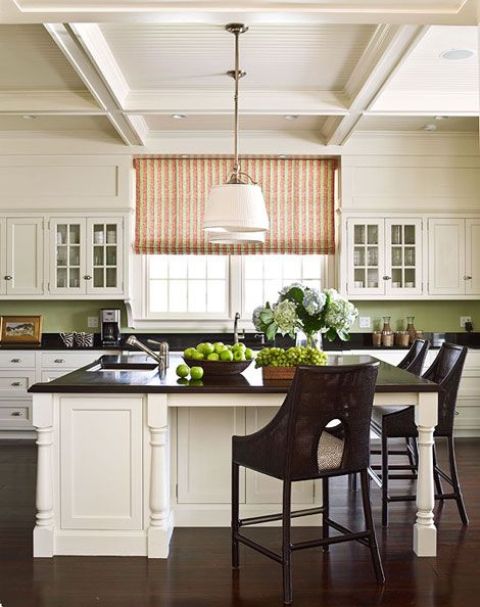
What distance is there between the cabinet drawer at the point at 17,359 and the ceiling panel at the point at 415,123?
3.55 metres

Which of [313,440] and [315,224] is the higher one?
[315,224]

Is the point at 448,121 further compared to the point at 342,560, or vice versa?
the point at 448,121

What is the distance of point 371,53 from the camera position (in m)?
4.50

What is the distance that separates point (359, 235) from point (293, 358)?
10.9 ft

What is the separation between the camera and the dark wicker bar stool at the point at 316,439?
3.05 m

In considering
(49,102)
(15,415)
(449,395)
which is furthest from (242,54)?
(15,415)

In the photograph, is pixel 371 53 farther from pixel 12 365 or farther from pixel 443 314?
pixel 12 365

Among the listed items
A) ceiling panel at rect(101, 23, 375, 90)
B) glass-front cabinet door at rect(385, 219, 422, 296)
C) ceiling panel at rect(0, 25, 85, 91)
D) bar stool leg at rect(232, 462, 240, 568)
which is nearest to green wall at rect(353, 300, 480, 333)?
glass-front cabinet door at rect(385, 219, 422, 296)

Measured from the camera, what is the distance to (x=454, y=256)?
6824 millimetres

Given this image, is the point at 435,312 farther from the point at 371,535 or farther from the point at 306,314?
the point at 371,535

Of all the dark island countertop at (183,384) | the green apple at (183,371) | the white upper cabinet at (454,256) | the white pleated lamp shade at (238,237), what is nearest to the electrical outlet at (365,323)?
the white upper cabinet at (454,256)

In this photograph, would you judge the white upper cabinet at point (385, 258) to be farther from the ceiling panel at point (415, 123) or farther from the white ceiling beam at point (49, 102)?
the white ceiling beam at point (49, 102)

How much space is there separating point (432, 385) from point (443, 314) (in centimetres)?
381

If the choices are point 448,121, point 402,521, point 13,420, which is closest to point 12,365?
point 13,420
